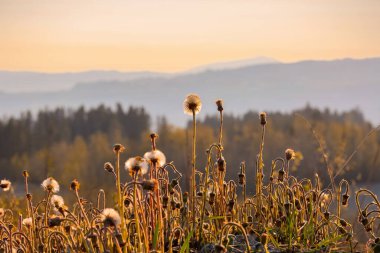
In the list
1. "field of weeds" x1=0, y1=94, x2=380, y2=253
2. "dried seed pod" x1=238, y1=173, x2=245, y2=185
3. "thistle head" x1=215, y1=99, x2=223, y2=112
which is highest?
"thistle head" x1=215, y1=99, x2=223, y2=112

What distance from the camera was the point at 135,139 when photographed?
169 feet

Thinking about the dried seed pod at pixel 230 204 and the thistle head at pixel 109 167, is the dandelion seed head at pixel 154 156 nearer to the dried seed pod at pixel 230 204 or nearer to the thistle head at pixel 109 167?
the thistle head at pixel 109 167

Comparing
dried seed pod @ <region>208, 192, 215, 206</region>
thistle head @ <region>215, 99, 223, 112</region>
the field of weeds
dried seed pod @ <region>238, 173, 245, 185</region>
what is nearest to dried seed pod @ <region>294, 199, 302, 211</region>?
the field of weeds

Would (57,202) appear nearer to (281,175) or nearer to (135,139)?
(281,175)

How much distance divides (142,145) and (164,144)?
5.04m

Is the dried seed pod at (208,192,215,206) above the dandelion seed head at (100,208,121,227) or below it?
below

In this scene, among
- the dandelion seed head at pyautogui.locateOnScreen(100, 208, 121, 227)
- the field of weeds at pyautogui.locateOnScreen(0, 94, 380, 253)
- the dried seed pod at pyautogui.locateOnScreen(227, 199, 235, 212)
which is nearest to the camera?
the dandelion seed head at pyautogui.locateOnScreen(100, 208, 121, 227)

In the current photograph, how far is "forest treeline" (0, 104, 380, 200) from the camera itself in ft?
135

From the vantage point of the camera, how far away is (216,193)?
4324 mm

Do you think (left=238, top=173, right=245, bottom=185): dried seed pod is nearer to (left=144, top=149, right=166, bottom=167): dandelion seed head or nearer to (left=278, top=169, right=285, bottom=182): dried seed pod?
(left=278, top=169, right=285, bottom=182): dried seed pod

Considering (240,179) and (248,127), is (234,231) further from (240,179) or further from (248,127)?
(248,127)

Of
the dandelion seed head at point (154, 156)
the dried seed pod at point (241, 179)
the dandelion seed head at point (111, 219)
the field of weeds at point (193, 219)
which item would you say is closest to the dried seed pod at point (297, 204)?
the field of weeds at point (193, 219)

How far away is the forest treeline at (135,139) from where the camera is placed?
135 ft

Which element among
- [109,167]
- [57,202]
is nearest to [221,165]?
[109,167]
